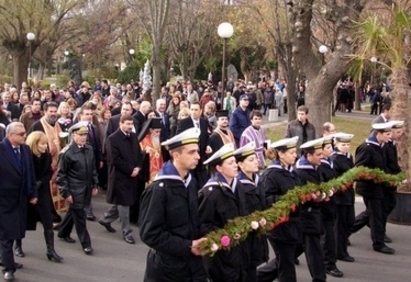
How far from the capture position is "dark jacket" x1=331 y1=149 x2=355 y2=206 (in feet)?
28.5

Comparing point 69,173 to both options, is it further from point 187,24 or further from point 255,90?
point 187,24

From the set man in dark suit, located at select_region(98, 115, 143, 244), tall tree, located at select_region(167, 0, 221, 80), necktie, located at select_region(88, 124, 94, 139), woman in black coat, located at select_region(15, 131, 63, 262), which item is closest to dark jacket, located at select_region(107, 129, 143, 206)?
man in dark suit, located at select_region(98, 115, 143, 244)

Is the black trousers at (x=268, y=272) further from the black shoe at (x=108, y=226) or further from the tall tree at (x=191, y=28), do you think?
the tall tree at (x=191, y=28)

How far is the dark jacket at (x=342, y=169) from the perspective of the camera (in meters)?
8.69

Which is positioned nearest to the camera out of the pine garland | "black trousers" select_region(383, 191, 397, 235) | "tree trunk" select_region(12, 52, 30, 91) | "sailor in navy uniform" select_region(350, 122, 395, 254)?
the pine garland

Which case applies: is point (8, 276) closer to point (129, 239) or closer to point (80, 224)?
point (80, 224)

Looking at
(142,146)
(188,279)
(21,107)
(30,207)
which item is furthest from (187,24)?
(188,279)

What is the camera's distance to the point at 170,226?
5.04 m

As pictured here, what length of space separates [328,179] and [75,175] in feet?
11.1

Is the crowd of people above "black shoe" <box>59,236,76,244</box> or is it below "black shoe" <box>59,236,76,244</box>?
above

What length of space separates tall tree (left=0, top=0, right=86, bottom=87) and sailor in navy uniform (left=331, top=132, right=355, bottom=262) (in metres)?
26.3

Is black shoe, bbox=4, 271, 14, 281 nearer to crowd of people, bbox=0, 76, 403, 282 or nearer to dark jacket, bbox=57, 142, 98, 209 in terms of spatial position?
crowd of people, bbox=0, 76, 403, 282

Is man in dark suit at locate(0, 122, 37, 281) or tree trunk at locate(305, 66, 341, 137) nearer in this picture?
man in dark suit at locate(0, 122, 37, 281)

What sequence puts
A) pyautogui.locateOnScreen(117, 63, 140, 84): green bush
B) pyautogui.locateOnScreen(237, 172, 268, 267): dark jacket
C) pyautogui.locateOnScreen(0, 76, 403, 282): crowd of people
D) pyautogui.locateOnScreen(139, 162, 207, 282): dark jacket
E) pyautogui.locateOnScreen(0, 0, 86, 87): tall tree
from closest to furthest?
pyautogui.locateOnScreen(139, 162, 207, 282): dark jacket
pyautogui.locateOnScreen(0, 76, 403, 282): crowd of people
pyautogui.locateOnScreen(237, 172, 268, 267): dark jacket
pyautogui.locateOnScreen(0, 0, 86, 87): tall tree
pyautogui.locateOnScreen(117, 63, 140, 84): green bush
